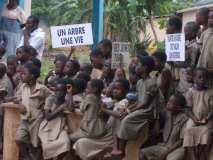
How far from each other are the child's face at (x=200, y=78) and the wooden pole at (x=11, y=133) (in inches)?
109

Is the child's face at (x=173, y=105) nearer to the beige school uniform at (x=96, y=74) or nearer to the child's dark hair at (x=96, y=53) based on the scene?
the beige school uniform at (x=96, y=74)

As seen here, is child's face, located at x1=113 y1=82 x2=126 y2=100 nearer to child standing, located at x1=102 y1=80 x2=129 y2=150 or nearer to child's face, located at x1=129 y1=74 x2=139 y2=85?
child standing, located at x1=102 y1=80 x2=129 y2=150

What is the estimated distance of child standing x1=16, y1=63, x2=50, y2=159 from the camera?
23.8 ft

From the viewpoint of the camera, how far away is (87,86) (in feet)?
22.2

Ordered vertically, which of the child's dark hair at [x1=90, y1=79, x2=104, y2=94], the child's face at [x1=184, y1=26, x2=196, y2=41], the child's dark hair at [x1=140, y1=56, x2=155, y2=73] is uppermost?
the child's face at [x1=184, y1=26, x2=196, y2=41]

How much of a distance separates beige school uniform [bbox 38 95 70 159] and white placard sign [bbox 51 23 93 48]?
1270 mm

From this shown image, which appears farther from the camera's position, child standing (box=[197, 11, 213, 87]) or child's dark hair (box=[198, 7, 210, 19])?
child's dark hair (box=[198, 7, 210, 19])

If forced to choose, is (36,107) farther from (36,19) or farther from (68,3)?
(68,3)

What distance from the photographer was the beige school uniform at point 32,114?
726 cm

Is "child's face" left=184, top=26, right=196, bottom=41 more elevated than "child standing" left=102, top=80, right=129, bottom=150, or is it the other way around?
"child's face" left=184, top=26, right=196, bottom=41

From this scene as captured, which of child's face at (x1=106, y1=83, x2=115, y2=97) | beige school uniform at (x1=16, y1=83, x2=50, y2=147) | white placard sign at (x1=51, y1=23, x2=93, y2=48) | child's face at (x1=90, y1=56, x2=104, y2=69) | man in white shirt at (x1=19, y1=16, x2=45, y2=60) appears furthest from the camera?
man in white shirt at (x1=19, y1=16, x2=45, y2=60)

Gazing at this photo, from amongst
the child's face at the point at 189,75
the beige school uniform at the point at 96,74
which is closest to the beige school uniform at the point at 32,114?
the beige school uniform at the point at 96,74

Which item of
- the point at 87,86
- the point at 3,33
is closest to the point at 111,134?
the point at 87,86

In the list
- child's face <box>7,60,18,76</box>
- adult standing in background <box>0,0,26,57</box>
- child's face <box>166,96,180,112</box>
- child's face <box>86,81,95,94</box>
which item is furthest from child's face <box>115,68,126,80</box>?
adult standing in background <box>0,0,26,57</box>
